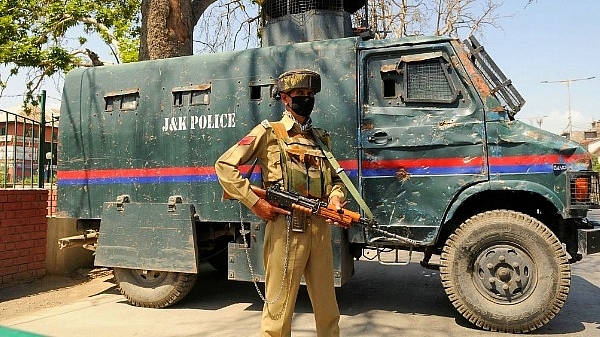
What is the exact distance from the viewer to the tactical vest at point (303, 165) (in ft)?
10.1

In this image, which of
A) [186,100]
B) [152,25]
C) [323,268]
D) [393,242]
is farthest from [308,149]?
[152,25]

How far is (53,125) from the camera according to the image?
21.3 ft

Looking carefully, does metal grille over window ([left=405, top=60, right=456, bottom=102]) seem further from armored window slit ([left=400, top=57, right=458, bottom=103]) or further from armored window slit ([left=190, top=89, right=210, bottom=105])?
armored window slit ([left=190, top=89, right=210, bottom=105])

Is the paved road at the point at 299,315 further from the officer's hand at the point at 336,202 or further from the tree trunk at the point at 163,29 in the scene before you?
the tree trunk at the point at 163,29

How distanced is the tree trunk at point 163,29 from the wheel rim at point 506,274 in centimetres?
539

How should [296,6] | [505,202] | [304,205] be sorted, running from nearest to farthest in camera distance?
[304,205], [505,202], [296,6]

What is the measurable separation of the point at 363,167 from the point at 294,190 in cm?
162

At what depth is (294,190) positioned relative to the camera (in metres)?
3.07

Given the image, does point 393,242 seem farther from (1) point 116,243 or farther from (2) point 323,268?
(1) point 116,243

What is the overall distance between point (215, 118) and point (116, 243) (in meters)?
1.67

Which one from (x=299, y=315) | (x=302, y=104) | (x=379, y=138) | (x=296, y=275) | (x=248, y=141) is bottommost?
(x=299, y=315)

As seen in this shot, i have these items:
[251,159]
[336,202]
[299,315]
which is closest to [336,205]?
[336,202]

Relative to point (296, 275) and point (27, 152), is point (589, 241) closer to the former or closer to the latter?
point (296, 275)

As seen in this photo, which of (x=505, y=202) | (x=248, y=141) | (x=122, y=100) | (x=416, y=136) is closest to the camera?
(x=248, y=141)
